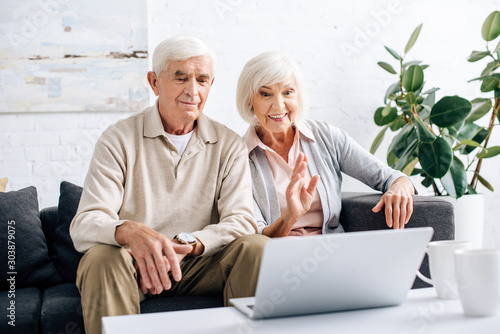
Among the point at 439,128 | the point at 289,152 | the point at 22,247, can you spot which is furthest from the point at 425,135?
the point at 22,247

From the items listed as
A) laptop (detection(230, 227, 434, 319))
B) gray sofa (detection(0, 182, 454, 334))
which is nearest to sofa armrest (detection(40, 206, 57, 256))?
gray sofa (detection(0, 182, 454, 334))

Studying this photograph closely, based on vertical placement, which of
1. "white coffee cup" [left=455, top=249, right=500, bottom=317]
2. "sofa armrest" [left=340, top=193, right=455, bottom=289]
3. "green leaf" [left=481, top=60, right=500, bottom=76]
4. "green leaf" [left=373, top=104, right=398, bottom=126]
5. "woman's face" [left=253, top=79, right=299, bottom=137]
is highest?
"green leaf" [left=481, top=60, right=500, bottom=76]

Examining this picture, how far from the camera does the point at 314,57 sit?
3318 millimetres

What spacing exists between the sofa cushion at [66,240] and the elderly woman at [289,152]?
752mm

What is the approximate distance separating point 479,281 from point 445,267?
0.16m

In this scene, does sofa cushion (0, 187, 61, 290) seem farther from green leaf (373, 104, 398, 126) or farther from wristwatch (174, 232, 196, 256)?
green leaf (373, 104, 398, 126)

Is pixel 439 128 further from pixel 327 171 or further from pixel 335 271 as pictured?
pixel 335 271

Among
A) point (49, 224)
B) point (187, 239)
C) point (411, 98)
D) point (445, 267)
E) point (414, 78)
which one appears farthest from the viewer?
point (414, 78)

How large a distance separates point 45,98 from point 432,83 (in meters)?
2.32

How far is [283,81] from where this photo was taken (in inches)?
84.4

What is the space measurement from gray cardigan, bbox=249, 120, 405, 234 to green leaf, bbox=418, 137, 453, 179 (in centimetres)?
25

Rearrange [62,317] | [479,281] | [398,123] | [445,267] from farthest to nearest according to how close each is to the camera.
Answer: [398,123] → [62,317] → [445,267] → [479,281]

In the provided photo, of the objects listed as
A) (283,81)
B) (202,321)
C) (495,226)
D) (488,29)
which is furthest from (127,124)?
(495,226)

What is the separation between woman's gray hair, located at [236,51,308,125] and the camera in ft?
6.99
